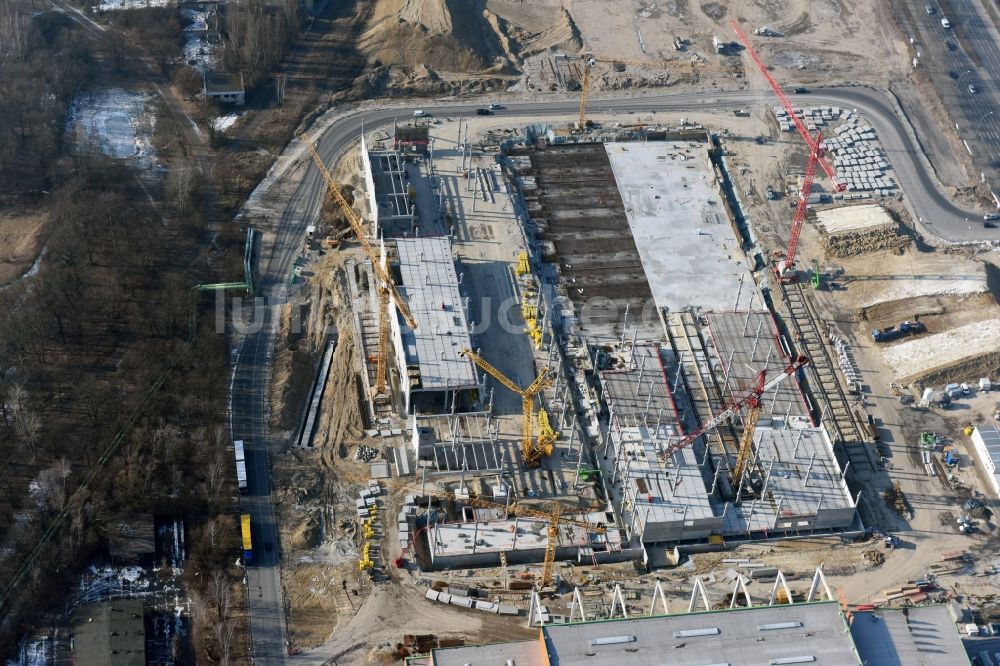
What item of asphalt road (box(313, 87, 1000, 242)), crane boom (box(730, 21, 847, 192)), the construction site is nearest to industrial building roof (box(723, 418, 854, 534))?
the construction site

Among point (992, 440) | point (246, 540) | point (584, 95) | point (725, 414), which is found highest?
point (584, 95)

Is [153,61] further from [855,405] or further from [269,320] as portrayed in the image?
[855,405]

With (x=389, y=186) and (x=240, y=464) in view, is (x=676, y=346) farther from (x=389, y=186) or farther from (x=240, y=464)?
(x=240, y=464)

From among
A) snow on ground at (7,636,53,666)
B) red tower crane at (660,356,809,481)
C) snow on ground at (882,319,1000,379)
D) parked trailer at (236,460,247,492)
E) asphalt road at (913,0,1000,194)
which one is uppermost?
asphalt road at (913,0,1000,194)

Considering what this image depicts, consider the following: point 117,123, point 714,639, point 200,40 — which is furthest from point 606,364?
point 200,40

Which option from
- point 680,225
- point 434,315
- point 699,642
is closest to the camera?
point 699,642

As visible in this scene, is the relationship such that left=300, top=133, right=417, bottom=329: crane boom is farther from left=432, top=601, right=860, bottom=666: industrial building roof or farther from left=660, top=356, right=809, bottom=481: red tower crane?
left=432, top=601, right=860, bottom=666: industrial building roof
